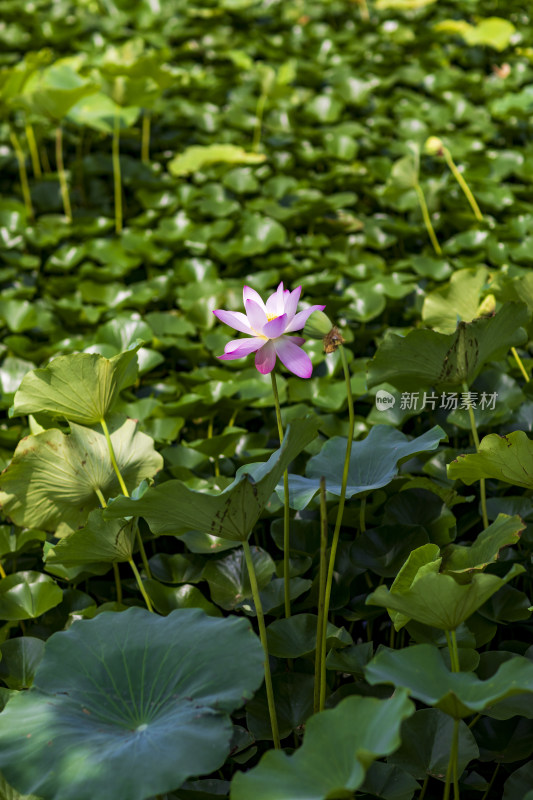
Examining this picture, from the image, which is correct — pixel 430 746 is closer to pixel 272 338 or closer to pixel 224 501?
pixel 224 501

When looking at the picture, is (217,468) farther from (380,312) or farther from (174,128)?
(174,128)

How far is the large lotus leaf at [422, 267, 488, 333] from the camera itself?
1.22 metres

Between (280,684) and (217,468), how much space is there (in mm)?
406

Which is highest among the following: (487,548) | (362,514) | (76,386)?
(76,386)

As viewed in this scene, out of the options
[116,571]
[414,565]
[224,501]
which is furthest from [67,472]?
[414,565]

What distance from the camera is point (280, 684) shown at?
0.89m

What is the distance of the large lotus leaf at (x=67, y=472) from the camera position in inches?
38.0

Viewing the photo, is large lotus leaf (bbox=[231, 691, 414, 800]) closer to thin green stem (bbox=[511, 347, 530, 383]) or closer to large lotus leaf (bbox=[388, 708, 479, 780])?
large lotus leaf (bbox=[388, 708, 479, 780])

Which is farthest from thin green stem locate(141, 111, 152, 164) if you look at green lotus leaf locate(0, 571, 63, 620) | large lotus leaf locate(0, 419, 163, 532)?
green lotus leaf locate(0, 571, 63, 620)

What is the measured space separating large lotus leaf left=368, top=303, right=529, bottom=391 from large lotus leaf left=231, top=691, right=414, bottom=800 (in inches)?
18.9

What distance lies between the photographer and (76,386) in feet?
3.12

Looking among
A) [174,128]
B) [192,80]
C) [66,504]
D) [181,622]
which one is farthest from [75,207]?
[181,622]

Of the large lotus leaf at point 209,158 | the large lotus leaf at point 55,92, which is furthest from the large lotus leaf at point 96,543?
the large lotus leaf at point 209,158

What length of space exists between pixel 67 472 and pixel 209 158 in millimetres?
1450
